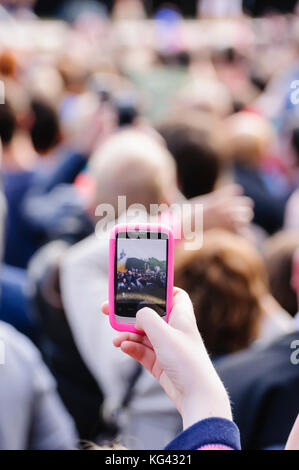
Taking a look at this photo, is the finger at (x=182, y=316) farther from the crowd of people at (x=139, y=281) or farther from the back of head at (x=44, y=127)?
the back of head at (x=44, y=127)

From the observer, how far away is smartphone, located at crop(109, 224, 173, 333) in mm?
481

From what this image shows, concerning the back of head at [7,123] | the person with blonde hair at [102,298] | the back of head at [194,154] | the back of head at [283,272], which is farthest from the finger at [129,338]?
the back of head at [7,123]

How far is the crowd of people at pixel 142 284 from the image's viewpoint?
0.50m

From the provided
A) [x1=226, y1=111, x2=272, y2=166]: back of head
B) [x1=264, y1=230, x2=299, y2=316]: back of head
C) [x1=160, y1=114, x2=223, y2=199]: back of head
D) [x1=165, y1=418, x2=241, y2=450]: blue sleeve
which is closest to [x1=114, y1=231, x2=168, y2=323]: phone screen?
[x1=165, y1=418, x2=241, y2=450]: blue sleeve

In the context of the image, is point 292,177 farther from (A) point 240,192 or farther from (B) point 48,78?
(B) point 48,78

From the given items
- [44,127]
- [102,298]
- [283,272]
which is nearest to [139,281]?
[102,298]

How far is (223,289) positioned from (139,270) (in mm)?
366

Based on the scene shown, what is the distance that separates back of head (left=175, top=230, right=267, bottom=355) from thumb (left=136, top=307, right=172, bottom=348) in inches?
12.7

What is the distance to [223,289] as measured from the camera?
0.84m

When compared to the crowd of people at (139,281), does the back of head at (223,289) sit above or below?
below

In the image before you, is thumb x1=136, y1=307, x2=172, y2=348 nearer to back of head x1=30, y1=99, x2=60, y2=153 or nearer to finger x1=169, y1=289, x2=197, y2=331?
finger x1=169, y1=289, x2=197, y2=331

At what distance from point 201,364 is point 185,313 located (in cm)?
4

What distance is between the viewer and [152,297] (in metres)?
0.48

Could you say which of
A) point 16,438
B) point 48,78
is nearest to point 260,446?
point 16,438
